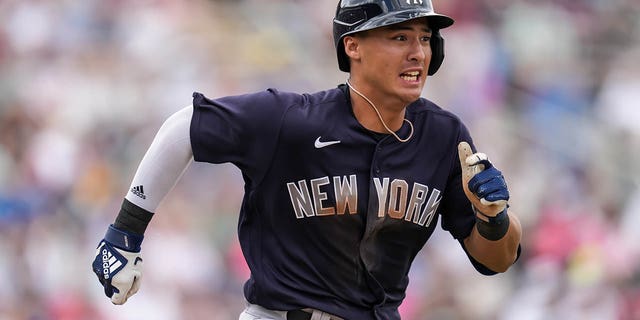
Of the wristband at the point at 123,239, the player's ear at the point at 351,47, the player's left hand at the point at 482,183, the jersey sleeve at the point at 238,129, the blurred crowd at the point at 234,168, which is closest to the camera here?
the player's left hand at the point at 482,183

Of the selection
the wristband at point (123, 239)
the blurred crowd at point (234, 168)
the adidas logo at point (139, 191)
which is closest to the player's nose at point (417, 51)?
the adidas logo at point (139, 191)

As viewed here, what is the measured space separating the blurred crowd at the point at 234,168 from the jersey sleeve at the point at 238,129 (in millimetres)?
3691

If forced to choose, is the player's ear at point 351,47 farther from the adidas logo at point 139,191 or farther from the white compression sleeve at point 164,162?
the adidas logo at point 139,191

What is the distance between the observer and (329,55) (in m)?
9.30

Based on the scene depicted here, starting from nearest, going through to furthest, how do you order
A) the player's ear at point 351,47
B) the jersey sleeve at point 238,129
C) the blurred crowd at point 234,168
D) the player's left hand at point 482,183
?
the player's left hand at point 482,183, the jersey sleeve at point 238,129, the player's ear at point 351,47, the blurred crowd at point 234,168

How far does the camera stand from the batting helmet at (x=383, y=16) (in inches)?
169

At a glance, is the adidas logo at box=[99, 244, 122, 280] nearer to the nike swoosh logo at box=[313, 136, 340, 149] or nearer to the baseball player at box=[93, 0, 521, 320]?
the baseball player at box=[93, 0, 521, 320]

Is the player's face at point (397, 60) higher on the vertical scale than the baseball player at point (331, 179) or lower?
higher

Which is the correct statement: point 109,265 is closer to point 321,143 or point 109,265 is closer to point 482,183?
point 321,143

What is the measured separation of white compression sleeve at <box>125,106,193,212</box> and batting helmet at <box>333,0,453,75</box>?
639 mm

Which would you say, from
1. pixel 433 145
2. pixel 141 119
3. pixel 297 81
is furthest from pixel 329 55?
pixel 433 145

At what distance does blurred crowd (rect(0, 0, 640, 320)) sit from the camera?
7758 millimetres

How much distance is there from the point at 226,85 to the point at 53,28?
5.70 ft

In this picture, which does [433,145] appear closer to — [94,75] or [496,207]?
[496,207]
